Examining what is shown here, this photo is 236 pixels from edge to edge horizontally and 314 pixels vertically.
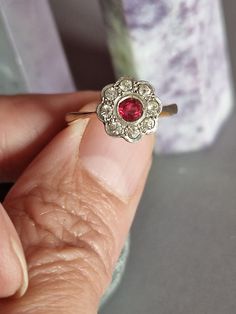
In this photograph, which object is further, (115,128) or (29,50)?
(29,50)

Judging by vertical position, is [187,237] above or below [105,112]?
below

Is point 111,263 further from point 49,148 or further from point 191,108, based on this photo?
point 191,108

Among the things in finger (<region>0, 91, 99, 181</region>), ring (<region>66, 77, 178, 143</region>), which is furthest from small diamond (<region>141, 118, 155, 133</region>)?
finger (<region>0, 91, 99, 181</region>)

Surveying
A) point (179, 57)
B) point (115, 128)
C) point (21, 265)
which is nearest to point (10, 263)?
point (21, 265)

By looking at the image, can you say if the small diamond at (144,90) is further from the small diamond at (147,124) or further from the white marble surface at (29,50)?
the white marble surface at (29,50)

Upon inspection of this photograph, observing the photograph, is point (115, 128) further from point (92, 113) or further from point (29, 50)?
point (29, 50)

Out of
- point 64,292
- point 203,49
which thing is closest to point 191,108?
point 203,49
